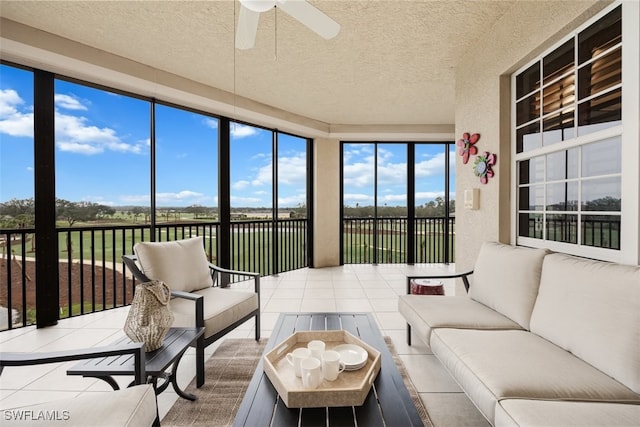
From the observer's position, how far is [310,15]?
1.82m

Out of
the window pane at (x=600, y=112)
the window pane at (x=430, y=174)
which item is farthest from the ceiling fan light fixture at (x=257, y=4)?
the window pane at (x=430, y=174)

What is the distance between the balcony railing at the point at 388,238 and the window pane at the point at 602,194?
164 inches

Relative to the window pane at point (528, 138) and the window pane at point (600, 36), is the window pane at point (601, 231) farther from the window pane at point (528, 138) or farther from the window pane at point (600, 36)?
the window pane at point (600, 36)

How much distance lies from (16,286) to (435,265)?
632 centimetres

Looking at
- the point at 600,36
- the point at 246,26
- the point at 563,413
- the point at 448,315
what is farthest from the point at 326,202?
the point at 563,413

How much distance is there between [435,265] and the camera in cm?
606

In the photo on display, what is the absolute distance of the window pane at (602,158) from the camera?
1.76 metres

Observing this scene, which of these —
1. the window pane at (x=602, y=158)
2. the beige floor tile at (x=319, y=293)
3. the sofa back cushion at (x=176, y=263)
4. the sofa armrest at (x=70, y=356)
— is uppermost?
the window pane at (x=602, y=158)

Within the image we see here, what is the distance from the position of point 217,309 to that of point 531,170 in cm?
289

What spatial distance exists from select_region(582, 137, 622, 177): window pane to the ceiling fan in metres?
1.87

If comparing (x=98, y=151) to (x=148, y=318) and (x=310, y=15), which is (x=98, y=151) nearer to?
(x=148, y=318)

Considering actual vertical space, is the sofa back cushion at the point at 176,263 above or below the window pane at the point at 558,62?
below

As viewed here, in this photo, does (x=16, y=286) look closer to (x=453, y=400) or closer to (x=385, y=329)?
(x=385, y=329)

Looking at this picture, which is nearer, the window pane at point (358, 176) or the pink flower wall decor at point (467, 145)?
the pink flower wall decor at point (467, 145)
